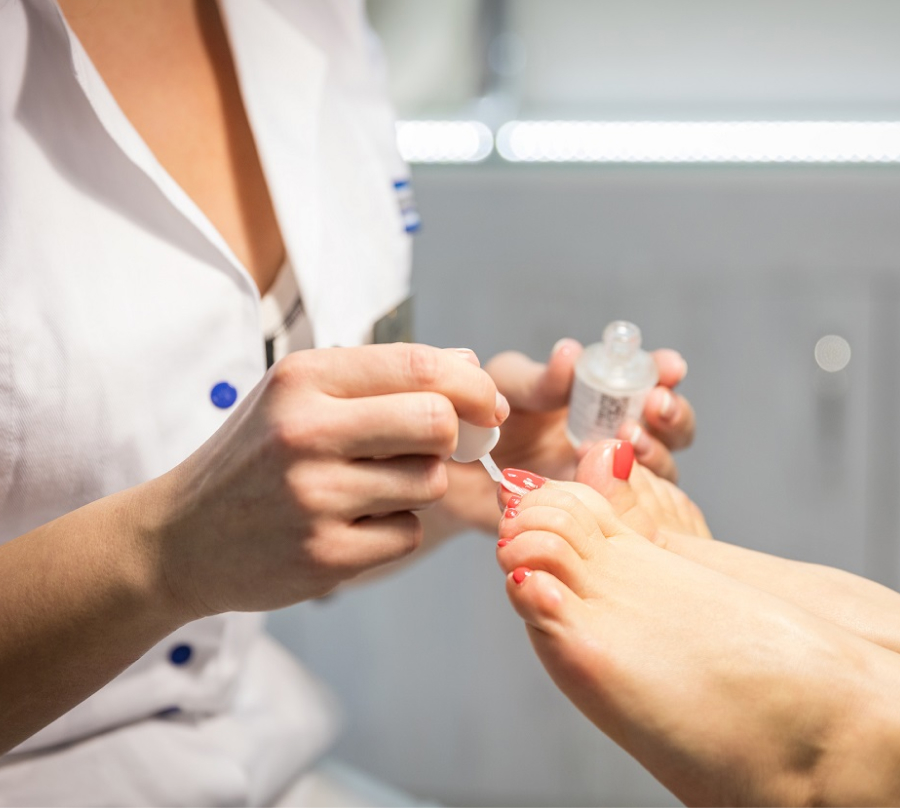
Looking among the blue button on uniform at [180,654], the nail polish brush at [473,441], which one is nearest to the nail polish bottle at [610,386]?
the nail polish brush at [473,441]

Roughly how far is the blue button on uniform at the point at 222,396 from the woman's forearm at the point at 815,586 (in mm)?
351

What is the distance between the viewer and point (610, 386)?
0.71 metres

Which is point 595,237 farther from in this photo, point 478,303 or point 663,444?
point 663,444

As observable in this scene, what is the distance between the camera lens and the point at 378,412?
42 cm

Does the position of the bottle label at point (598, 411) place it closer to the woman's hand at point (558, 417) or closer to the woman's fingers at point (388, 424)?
the woman's hand at point (558, 417)

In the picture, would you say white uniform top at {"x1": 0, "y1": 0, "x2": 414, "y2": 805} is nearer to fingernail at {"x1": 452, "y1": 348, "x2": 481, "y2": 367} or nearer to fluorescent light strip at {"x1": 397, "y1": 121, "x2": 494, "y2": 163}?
fingernail at {"x1": 452, "y1": 348, "x2": 481, "y2": 367}

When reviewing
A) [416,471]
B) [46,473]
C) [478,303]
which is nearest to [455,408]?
[416,471]

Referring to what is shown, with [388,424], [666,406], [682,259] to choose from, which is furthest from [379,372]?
[682,259]

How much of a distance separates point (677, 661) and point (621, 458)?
194 millimetres

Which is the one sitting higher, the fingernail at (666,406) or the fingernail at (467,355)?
the fingernail at (666,406)

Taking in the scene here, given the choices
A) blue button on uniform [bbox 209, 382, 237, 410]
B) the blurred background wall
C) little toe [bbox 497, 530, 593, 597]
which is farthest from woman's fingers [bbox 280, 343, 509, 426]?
the blurred background wall

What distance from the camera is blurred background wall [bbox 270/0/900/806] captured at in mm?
1143

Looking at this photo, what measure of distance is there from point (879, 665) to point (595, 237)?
Result: 73cm

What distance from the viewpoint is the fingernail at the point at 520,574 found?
499 mm
